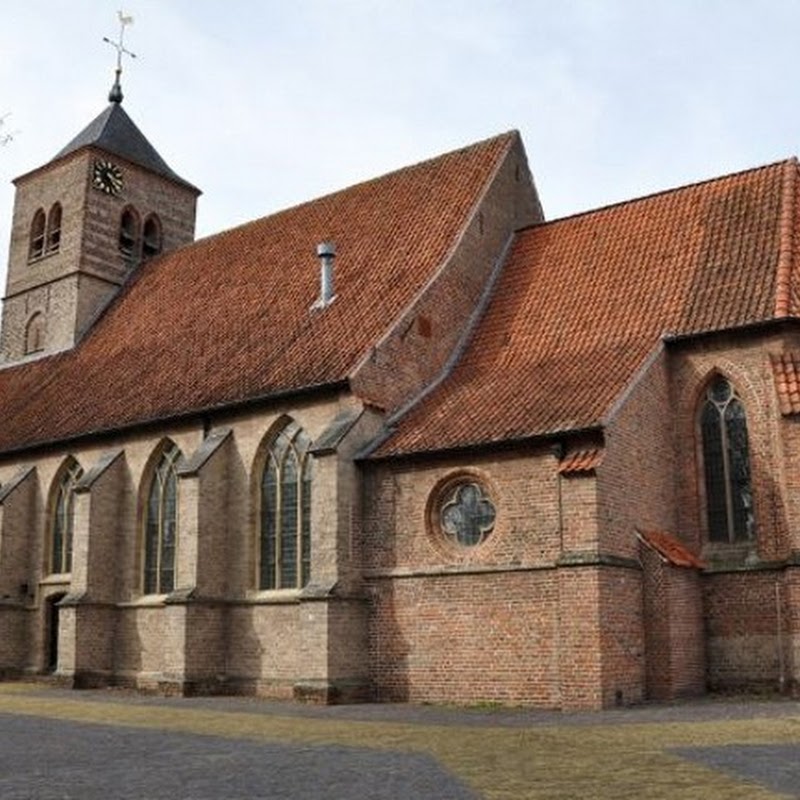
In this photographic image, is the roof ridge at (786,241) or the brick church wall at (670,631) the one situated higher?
the roof ridge at (786,241)

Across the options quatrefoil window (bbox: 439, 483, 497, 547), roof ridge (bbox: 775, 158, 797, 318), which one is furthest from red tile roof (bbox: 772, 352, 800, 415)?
quatrefoil window (bbox: 439, 483, 497, 547)

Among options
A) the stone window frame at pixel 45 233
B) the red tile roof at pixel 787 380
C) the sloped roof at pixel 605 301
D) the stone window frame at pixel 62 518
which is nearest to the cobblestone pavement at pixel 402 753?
the red tile roof at pixel 787 380

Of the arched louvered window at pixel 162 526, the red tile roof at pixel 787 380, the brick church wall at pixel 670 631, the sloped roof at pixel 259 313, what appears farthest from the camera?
the arched louvered window at pixel 162 526

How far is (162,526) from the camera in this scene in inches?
895

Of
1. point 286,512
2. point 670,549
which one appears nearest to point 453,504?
point 670,549

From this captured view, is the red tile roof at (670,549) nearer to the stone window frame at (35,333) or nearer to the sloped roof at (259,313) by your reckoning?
the sloped roof at (259,313)

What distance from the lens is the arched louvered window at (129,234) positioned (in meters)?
32.1

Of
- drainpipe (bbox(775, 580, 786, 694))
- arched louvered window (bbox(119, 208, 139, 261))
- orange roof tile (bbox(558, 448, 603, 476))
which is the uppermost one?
arched louvered window (bbox(119, 208, 139, 261))

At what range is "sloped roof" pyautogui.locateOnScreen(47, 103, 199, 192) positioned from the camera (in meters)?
32.3

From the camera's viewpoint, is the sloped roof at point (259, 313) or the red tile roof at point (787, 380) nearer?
the red tile roof at point (787, 380)

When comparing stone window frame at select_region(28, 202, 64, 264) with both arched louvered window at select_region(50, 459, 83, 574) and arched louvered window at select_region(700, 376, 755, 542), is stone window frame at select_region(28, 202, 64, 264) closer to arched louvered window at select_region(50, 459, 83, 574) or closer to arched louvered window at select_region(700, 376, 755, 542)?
arched louvered window at select_region(50, 459, 83, 574)

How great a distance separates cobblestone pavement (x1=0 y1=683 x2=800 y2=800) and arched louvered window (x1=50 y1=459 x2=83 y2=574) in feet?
28.9

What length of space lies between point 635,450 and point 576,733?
6284 mm

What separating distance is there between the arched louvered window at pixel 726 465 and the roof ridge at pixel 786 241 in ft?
5.59
